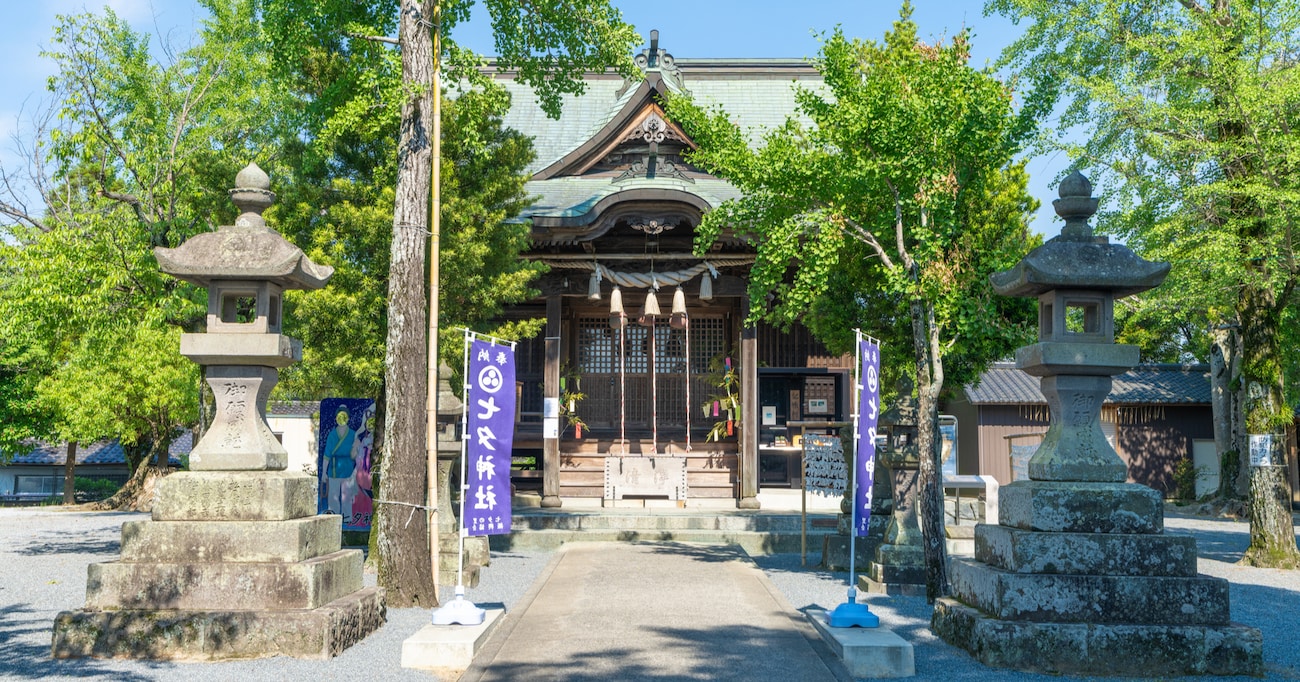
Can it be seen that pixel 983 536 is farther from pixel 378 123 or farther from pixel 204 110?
pixel 204 110

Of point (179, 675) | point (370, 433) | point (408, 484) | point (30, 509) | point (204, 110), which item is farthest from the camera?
point (30, 509)

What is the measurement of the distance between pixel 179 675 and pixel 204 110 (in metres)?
11.9

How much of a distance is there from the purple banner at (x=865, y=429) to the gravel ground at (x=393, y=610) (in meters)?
1.02

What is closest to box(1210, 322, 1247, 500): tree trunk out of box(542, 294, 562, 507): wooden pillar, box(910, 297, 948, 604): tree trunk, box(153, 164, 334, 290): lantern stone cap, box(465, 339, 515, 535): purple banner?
box(910, 297, 948, 604): tree trunk

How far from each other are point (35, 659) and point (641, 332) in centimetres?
1362

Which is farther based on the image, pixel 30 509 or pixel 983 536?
pixel 30 509

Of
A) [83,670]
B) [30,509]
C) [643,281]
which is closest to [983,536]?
[83,670]

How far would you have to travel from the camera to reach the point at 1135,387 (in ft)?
80.2

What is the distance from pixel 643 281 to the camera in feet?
56.4

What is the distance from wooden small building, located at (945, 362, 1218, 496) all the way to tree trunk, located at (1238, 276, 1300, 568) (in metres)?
11.4

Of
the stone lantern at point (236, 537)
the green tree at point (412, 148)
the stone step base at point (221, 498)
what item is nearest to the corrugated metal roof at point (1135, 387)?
the green tree at point (412, 148)

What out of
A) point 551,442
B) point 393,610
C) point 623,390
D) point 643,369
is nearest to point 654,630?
point 393,610

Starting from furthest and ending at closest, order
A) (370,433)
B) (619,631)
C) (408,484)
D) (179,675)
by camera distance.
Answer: (370,433), (408,484), (619,631), (179,675)

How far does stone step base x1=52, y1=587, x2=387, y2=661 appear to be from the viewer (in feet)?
21.0
